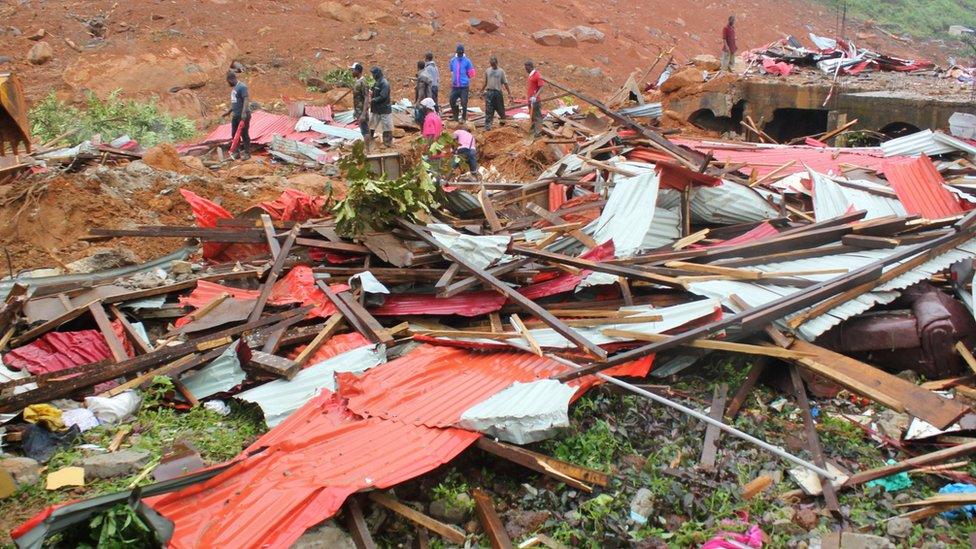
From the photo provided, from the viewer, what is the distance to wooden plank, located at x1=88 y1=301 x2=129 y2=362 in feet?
21.1

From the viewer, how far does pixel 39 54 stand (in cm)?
2002

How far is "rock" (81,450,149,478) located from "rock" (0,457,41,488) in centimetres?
27

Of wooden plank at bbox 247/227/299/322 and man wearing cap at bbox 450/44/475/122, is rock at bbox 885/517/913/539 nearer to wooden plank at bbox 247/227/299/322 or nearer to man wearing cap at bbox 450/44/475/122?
wooden plank at bbox 247/227/299/322

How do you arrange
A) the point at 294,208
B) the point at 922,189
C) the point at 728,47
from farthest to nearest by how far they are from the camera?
the point at 728,47 < the point at 294,208 < the point at 922,189

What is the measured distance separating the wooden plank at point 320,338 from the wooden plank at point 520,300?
1105mm

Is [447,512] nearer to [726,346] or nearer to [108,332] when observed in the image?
[726,346]

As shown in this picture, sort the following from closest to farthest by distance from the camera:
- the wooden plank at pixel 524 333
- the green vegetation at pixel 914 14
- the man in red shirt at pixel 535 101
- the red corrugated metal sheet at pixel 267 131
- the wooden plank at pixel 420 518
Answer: the wooden plank at pixel 420 518, the wooden plank at pixel 524 333, the man in red shirt at pixel 535 101, the red corrugated metal sheet at pixel 267 131, the green vegetation at pixel 914 14

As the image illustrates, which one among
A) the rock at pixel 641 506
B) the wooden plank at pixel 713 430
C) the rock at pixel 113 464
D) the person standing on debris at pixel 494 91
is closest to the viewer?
the rock at pixel 641 506

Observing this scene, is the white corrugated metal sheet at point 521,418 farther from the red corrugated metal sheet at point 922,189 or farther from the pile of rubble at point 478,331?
the red corrugated metal sheet at point 922,189

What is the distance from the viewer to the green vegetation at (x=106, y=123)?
47.4 feet

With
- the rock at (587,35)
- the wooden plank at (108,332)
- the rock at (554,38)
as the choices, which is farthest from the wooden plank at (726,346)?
the rock at (587,35)

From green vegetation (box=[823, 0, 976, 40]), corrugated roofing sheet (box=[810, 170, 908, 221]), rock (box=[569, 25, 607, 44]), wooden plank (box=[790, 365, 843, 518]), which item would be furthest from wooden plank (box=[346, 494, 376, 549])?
green vegetation (box=[823, 0, 976, 40])

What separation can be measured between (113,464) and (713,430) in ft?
12.7

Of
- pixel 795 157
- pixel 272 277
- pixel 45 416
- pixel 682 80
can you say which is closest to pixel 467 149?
pixel 795 157
